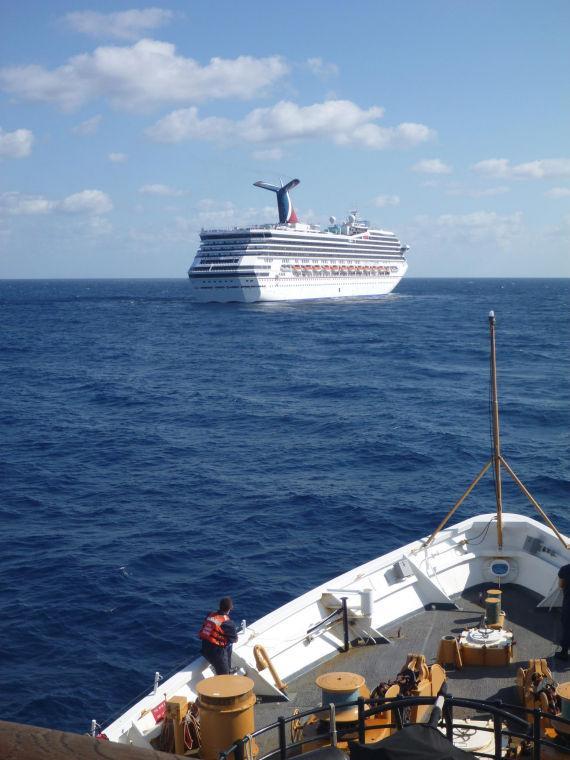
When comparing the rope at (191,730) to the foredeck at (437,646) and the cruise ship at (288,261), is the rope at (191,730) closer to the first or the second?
the foredeck at (437,646)

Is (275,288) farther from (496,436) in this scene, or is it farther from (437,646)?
(437,646)

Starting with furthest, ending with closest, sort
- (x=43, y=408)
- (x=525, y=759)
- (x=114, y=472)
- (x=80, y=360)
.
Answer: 1. (x=80, y=360)
2. (x=43, y=408)
3. (x=114, y=472)
4. (x=525, y=759)

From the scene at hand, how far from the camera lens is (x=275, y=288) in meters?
116

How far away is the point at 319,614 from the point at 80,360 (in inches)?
2216

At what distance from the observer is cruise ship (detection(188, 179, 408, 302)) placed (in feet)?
371

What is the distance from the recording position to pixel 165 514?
24.7 metres

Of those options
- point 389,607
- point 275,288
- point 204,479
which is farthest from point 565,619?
point 275,288

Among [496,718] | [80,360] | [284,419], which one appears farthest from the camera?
[80,360]

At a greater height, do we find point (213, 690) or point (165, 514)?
point (213, 690)

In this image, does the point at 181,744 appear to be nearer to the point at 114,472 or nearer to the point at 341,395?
the point at 114,472

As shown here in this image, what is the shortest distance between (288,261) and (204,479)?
92.9m

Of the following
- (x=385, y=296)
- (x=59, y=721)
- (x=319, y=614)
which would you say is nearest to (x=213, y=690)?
(x=319, y=614)

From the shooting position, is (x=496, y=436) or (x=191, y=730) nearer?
(x=191, y=730)

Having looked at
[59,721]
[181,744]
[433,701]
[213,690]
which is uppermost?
[433,701]
